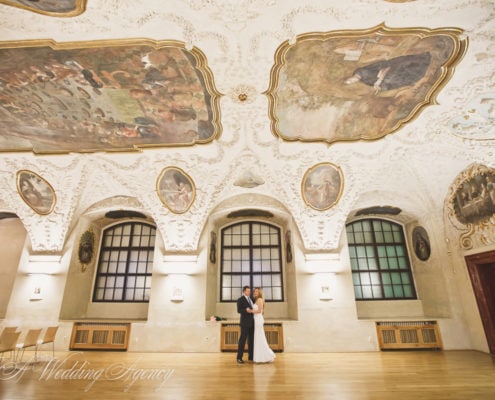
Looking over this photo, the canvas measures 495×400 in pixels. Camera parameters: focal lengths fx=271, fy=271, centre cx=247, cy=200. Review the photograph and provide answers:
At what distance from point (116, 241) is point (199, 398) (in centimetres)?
1002

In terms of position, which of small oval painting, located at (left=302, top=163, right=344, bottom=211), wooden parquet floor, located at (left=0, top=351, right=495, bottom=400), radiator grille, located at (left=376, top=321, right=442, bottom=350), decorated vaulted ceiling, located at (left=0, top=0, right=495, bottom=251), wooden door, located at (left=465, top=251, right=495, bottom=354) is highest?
decorated vaulted ceiling, located at (left=0, top=0, right=495, bottom=251)

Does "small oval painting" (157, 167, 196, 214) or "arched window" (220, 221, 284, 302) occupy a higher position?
"small oval painting" (157, 167, 196, 214)

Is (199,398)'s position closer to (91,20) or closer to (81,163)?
(91,20)

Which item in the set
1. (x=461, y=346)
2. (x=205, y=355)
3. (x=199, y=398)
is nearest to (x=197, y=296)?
(x=205, y=355)

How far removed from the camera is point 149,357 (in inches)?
317

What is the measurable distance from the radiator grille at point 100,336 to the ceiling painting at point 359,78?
8597mm

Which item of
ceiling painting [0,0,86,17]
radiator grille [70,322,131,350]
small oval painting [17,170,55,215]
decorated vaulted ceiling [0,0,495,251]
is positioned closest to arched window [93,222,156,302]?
radiator grille [70,322,131,350]

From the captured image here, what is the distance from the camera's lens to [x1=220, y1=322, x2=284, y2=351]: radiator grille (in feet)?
29.8

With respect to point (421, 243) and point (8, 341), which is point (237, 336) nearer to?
point (8, 341)

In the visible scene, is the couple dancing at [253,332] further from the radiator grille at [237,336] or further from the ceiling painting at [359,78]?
the ceiling painting at [359,78]

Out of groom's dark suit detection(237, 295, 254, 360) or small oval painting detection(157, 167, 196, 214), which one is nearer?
groom's dark suit detection(237, 295, 254, 360)

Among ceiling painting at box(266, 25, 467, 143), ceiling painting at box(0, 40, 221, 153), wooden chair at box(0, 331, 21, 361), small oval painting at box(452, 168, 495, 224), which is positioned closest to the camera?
ceiling painting at box(266, 25, 467, 143)

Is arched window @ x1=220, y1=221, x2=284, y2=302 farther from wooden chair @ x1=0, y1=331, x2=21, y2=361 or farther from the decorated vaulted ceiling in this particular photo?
wooden chair @ x1=0, y1=331, x2=21, y2=361

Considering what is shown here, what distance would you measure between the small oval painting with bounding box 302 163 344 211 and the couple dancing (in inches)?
157
